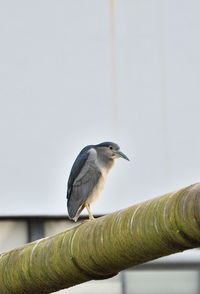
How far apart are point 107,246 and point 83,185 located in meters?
2.12

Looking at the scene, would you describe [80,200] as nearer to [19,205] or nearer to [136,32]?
[19,205]

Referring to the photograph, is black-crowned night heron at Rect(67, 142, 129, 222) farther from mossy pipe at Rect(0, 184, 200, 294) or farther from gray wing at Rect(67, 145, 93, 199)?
mossy pipe at Rect(0, 184, 200, 294)

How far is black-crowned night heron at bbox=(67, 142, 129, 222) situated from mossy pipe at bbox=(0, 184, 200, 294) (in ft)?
4.38

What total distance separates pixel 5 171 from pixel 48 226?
65 cm

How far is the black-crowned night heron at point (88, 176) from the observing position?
5477 mm

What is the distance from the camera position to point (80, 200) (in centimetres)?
546

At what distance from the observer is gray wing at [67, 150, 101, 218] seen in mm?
5449

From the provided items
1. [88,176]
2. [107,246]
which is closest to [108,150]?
[88,176]

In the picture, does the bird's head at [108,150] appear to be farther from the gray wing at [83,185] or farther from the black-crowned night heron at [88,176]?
the gray wing at [83,185]

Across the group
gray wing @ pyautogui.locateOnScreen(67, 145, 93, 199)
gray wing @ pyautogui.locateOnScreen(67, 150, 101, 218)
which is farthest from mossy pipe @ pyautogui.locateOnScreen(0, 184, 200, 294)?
gray wing @ pyautogui.locateOnScreen(67, 145, 93, 199)

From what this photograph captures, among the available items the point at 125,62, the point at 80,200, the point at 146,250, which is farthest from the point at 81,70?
the point at 146,250

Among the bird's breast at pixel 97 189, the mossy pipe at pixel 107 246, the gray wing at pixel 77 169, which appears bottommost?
the bird's breast at pixel 97 189

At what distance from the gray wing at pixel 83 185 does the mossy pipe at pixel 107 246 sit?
130cm

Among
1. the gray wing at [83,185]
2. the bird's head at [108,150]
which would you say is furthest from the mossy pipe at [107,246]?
the bird's head at [108,150]
